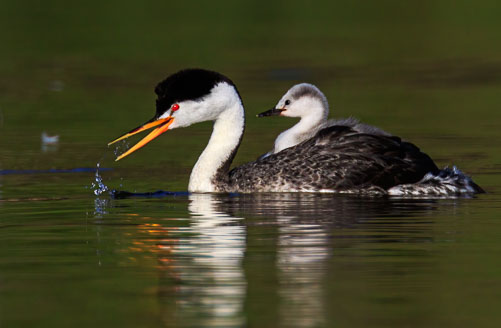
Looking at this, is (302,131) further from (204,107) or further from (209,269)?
(209,269)

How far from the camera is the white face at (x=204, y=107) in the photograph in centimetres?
1409

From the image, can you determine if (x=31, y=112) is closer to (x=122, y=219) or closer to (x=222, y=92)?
(x=222, y=92)

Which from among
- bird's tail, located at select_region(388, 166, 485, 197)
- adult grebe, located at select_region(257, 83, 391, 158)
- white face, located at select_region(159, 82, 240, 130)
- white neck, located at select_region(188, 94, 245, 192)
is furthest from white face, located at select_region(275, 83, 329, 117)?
bird's tail, located at select_region(388, 166, 485, 197)

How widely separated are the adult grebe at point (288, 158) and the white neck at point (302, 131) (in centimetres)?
140

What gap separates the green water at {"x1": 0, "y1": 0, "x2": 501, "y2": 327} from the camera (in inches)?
336

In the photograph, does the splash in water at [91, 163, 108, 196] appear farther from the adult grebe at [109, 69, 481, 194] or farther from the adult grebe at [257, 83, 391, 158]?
the adult grebe at [257, 83, 391, 158]

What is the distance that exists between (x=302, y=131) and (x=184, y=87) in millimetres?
2313

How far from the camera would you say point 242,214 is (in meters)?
12.4

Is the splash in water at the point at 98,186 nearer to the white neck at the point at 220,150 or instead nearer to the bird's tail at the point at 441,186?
the white neck at the point at 220,150

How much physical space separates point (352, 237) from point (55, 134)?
9100 mm

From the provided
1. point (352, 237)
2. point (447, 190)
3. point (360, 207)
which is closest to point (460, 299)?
point (352, 237)

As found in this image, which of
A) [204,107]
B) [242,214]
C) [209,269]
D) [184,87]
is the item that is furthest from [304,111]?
[209,269]

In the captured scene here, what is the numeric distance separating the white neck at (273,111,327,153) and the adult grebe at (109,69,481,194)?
4.58 feet

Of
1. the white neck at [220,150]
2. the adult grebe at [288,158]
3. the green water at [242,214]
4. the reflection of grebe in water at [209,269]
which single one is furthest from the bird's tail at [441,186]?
the reflection of grebe in water at [209,269]
